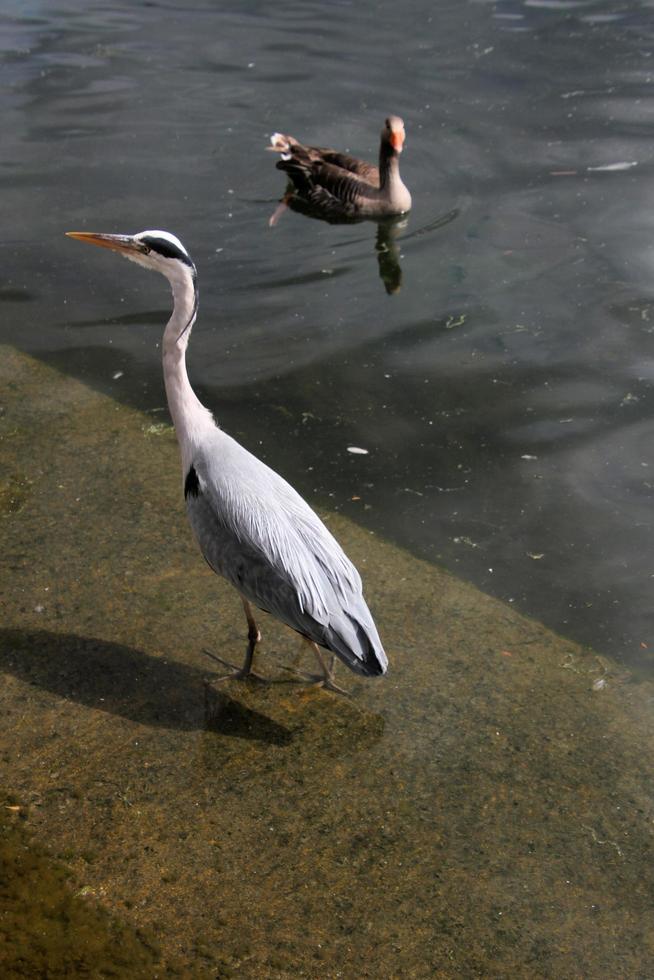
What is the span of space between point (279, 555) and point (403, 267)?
15.2 feet

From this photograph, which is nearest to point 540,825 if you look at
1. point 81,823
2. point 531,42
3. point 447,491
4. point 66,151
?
point 81,823

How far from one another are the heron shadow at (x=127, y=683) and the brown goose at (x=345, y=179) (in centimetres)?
554

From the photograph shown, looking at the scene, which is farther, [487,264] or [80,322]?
[487,264]

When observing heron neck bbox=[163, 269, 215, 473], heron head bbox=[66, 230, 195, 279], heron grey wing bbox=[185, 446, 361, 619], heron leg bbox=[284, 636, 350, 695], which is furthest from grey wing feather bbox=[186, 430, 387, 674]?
→ heron head bbox=[66, 230, 195, 279]

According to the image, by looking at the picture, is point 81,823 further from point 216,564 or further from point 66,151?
point 66,151

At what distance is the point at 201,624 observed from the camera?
5.04 meters

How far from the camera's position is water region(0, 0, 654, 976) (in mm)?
6023

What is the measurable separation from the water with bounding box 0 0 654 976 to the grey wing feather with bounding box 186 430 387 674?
0.41 meters

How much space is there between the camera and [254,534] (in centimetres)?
462

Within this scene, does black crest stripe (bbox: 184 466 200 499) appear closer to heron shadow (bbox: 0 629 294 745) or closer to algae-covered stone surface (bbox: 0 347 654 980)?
algae-covered stone surface (bbox: 0 347 654 980)

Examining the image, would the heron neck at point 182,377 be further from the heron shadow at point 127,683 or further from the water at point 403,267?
the heron shadow at point 127,683

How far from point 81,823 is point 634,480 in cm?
369

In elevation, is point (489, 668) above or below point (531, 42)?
below

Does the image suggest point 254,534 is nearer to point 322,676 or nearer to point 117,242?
point 322,676
